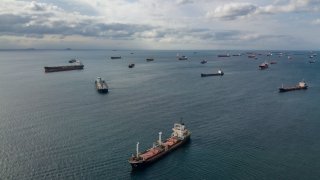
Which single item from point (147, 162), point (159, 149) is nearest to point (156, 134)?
point (159, 149)

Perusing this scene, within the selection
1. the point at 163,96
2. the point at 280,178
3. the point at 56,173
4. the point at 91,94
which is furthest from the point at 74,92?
the point at 280,178

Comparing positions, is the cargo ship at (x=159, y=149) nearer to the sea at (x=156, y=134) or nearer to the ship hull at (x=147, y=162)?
the ship hull at (x=147, y=162)

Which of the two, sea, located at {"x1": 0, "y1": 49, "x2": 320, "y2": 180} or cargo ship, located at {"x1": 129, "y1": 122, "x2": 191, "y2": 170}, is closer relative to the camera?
sea, located at {"x1": 0, "y1": 49, "x2": 320, "y2": 180}

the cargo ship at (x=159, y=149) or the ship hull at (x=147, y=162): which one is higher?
the cargo ship at (x=159, y=149)

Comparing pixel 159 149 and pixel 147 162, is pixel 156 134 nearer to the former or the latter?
pixel 159 149

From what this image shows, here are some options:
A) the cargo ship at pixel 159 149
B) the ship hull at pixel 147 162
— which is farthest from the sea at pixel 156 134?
the cargo ship at pixel 159 149

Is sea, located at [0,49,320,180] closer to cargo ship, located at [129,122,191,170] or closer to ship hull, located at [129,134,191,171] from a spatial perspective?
ship hull, located at [129,134,191,171]

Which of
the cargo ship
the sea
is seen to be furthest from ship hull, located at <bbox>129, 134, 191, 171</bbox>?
the sea

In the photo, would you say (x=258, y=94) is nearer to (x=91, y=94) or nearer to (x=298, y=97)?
(x=298, y=97)

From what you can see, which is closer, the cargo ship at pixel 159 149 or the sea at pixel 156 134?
the sea at pixel 156 134
